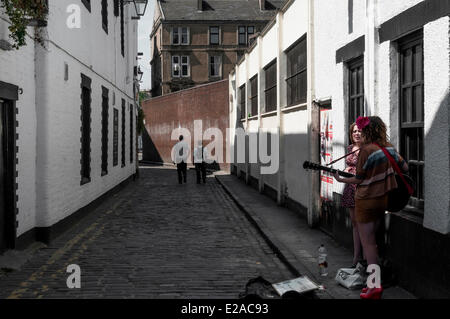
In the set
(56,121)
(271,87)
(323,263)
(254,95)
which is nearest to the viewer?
(323,263)

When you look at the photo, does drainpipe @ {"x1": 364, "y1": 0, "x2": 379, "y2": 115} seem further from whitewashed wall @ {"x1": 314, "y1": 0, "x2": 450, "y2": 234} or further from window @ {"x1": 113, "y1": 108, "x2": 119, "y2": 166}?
window @ {"x1": 113, "y1": 108, "x2": 119, "y2": 166}

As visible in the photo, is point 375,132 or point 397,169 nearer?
point 397,169

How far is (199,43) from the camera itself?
55.1 metres

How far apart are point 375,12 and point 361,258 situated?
9.94ft

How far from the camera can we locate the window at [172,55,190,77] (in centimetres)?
5506

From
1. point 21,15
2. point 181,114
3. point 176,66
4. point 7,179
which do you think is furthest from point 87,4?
point 176,66

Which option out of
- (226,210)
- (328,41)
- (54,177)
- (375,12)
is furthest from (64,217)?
(375,12)

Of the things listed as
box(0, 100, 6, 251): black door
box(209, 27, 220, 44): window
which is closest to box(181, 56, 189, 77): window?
box(209, 27, 220, 44): window

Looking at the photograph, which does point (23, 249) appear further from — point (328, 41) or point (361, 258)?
point (328, 41)

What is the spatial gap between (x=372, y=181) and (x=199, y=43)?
5087 centimetres

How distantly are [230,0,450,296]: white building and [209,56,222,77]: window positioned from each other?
42225 mm

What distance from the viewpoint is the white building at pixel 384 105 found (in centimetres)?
534

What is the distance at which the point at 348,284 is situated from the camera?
20.2 ft

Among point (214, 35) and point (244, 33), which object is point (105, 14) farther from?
point (244, 33)
